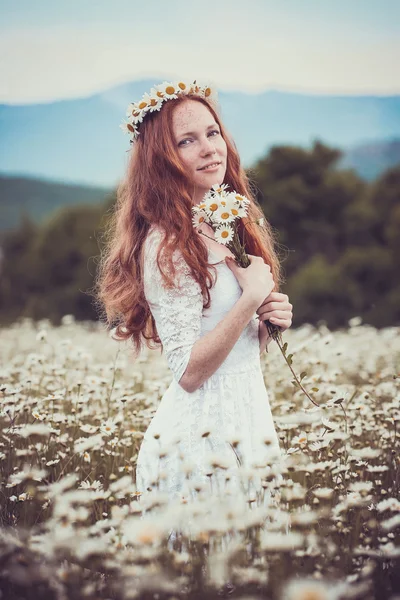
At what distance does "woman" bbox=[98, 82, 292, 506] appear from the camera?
2480mm

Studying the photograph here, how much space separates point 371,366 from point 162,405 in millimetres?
3602

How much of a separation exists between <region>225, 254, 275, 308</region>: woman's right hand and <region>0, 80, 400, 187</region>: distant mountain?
1971 mm

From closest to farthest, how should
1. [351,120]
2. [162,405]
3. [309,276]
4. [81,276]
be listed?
[162,405], [309,276], [81,276], [351,120]

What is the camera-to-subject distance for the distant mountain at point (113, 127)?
15.9m

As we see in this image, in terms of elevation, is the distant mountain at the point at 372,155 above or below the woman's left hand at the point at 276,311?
above

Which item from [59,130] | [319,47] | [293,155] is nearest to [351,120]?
[293,155]

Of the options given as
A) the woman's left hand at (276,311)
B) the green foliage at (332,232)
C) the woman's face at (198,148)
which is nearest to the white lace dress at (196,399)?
the woman's left hand at (276,311)

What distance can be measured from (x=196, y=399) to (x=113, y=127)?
3028 centimetres

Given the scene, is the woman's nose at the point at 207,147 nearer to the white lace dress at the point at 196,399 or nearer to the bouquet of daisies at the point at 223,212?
the bouquet of daisies at the point at 223,212

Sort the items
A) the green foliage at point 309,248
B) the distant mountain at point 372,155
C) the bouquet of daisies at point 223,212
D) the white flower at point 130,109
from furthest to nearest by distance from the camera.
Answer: the distant mountain at point 372,155 < the green foliage at point 309,248 < the white flower at point 130,109 < the bouquet of daisies at point 223,212

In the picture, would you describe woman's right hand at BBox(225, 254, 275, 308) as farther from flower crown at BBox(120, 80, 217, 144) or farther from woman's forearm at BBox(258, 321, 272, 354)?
flower crown at BBox(120, 80, 217, 144)

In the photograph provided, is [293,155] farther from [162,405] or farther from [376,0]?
[162,405]

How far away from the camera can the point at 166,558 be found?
181 cm

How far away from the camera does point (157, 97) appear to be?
2.92 meters
